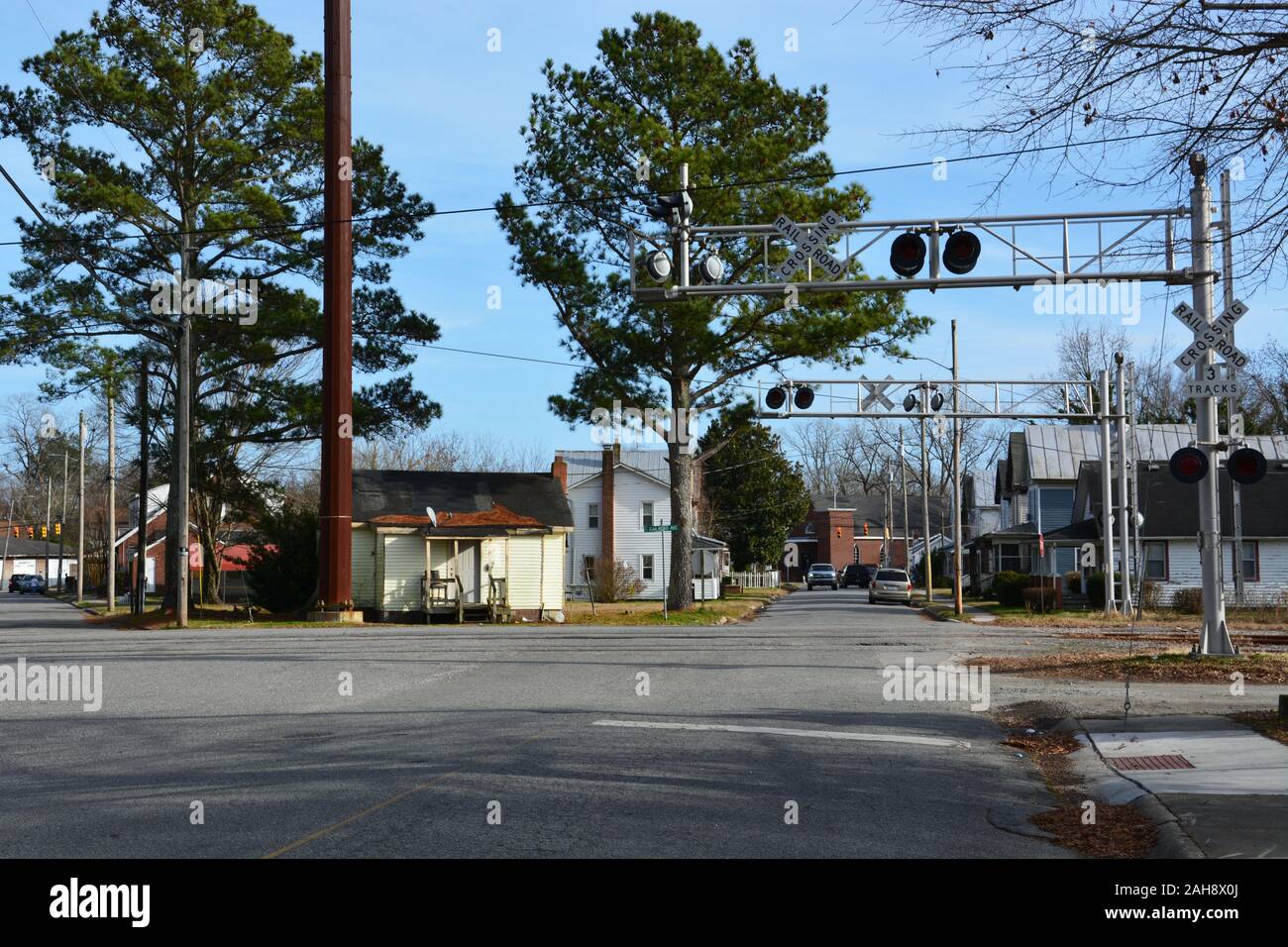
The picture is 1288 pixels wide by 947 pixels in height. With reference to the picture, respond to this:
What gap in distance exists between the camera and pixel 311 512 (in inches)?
1719

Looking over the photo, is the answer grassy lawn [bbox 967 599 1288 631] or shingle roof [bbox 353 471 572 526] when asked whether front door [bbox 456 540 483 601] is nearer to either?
shingle roof [bbox 353 471 572 526]

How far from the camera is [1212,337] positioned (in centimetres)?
1789

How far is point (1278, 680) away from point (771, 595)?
185ft

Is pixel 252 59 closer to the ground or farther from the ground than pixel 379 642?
farther from the ground

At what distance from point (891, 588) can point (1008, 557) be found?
42.3 feet

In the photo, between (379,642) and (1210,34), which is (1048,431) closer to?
(379,642)

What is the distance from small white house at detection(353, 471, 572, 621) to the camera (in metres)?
39.5

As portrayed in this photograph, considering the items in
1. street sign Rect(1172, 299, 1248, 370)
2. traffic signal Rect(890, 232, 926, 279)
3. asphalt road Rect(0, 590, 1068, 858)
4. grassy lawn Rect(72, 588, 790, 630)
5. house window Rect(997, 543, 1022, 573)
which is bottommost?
grassy lawn Rect(72, 588, 790, 630)

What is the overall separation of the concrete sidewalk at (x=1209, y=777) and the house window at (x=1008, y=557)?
187 feet

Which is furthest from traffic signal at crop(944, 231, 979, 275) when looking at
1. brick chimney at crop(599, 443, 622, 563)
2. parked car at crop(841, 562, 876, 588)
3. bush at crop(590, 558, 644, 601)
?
parked car at crop(841, 562, 876, 588)

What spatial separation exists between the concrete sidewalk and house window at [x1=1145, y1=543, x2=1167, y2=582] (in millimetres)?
37390

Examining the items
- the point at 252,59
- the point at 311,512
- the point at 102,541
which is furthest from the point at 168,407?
the point at 102,541

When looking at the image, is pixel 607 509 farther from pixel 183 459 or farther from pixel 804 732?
pixel 804 732

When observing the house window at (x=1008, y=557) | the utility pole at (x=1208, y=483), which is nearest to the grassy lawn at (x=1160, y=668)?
the utility pole at (x=1208, y=483)
